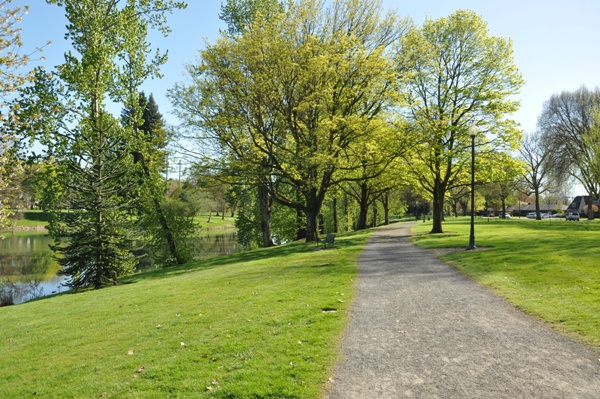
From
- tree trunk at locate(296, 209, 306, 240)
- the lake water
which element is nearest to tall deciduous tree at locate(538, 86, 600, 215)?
tree trunk at locate(296, 209, 306, 240)

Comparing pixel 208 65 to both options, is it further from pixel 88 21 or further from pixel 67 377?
pixel 67 377

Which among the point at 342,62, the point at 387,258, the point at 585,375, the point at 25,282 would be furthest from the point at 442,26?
the point at 25,282

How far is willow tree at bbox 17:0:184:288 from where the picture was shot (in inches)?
760

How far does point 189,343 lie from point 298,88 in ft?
64.5

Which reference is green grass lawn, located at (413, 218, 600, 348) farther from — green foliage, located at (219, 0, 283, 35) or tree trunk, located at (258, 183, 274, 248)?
green foliage, located at (219, 0, 283, 35)

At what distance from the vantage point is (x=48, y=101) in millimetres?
22344

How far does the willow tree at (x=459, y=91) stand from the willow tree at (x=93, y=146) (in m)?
17.2

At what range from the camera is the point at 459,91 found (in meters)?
28.2

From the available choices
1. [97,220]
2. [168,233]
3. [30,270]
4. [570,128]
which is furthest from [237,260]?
[570,128]

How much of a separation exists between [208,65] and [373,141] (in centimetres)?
1080

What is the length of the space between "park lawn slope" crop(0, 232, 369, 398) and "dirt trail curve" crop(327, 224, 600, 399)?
49 centimetres

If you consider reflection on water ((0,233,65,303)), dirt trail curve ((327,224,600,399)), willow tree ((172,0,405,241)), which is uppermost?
willow tree ((172,0,405,241))

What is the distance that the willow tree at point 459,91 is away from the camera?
28312mm

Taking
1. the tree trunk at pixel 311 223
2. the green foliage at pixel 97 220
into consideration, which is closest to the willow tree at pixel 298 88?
the tree trunk at pixel 311 223
